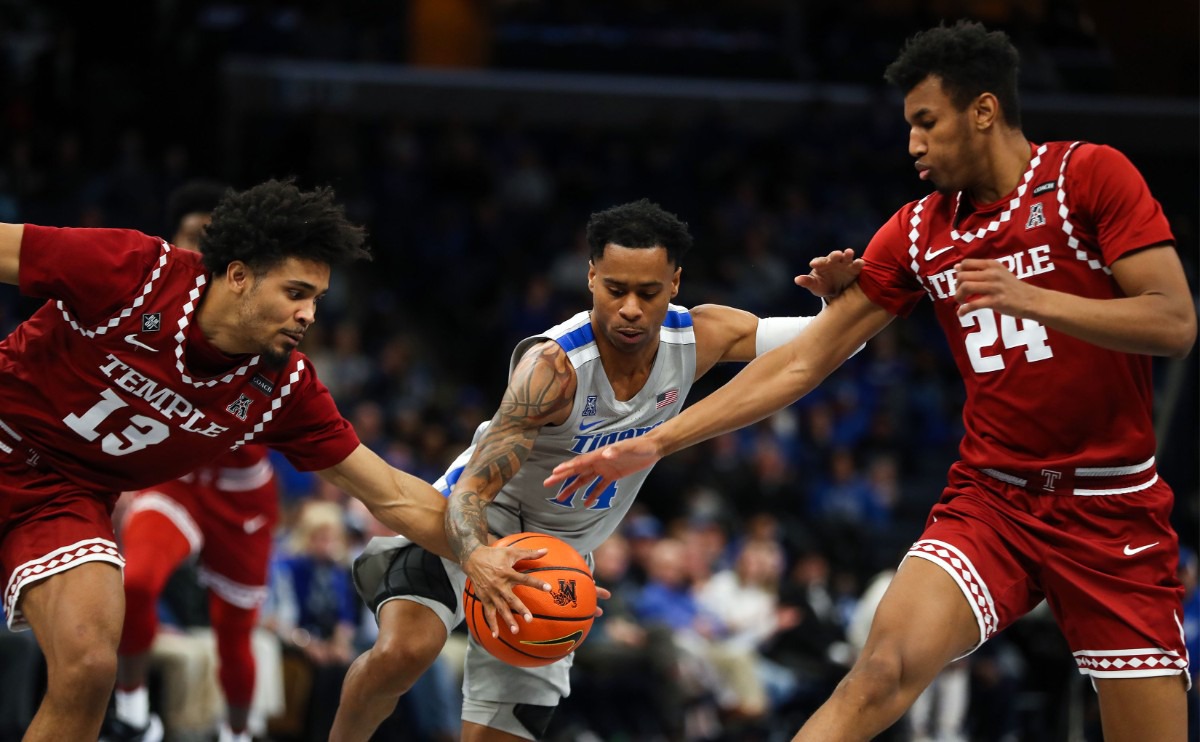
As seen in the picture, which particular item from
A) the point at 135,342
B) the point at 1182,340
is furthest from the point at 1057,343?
the point at 135,342

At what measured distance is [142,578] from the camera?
7.41 m

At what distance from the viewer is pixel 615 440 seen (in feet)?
19.0

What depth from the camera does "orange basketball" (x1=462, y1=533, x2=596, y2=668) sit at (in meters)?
5.19

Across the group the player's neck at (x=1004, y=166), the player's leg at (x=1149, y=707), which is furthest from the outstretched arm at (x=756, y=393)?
the player's leg at (x=1149, y=707)

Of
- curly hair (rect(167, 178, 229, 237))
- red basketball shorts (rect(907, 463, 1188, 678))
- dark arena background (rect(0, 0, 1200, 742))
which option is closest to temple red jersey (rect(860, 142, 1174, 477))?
red basketball shorts (rect(907, 463, 1188, 678))

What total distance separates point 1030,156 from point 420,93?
1540 cm

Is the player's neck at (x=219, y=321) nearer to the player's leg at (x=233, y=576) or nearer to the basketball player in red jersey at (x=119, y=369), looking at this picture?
the basketball player in red jersey at (x=119, y=369)

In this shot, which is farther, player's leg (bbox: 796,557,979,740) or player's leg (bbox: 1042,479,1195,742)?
player's leg (bbox: 1042,479,1195,742)

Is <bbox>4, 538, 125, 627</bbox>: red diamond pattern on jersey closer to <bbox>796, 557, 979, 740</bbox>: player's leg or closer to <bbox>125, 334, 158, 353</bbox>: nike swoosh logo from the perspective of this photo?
<bbox>125, 334, 158, 353</bbox>: nike swoosh logo

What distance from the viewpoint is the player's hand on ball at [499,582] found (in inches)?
202

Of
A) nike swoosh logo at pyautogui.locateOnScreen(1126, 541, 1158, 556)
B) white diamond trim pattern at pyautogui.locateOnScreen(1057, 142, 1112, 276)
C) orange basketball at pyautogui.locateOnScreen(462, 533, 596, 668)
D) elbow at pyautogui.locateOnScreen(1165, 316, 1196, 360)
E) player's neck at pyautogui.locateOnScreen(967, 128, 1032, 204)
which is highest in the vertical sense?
player's neck at pyautogui.locateOnScreen(967, 128, 1032, 204)

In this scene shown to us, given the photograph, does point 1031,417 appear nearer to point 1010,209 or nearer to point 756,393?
point 1010,209

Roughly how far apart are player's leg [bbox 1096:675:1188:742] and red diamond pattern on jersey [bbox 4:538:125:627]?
3.41 metres

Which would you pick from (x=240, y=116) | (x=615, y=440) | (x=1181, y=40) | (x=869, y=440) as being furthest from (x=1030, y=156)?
(x=240, y=116)
